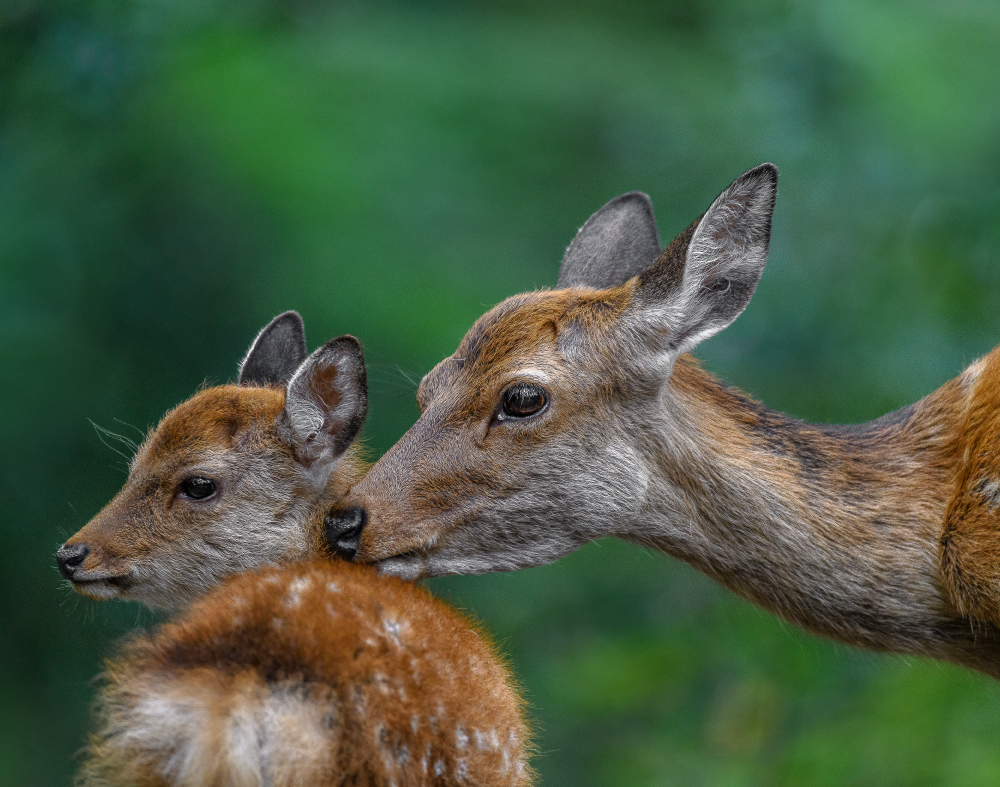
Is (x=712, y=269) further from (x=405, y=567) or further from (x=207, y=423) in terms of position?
(x=207, y=423)

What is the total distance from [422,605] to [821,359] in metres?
4.63

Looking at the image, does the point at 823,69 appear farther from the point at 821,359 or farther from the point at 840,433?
the point at 840,433

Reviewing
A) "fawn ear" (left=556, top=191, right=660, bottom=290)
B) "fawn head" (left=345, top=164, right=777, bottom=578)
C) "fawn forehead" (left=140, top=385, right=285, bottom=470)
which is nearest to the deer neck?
"fawn head" (left=345, top=164, right=777, bottom=578)

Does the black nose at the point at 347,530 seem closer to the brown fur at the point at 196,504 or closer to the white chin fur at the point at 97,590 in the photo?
the brown fur at the point at 196,504

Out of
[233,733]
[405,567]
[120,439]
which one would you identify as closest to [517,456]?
[405,567]

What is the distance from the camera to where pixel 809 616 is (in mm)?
4441

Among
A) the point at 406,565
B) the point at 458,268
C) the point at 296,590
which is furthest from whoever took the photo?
the point at 458,268

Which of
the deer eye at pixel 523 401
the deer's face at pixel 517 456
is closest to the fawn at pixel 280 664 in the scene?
the deer's face at pixel 517 456

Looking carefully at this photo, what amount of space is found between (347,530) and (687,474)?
4.39 ft

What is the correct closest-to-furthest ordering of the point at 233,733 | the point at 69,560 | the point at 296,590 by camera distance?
the point at 233,733 → the point at 296,590 → the point at 69,560

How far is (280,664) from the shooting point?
3264mm

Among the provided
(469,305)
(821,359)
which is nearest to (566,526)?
(469,305)

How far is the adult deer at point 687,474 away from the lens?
430cm

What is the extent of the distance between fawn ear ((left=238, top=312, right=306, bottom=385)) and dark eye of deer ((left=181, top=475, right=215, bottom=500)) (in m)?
0.71
